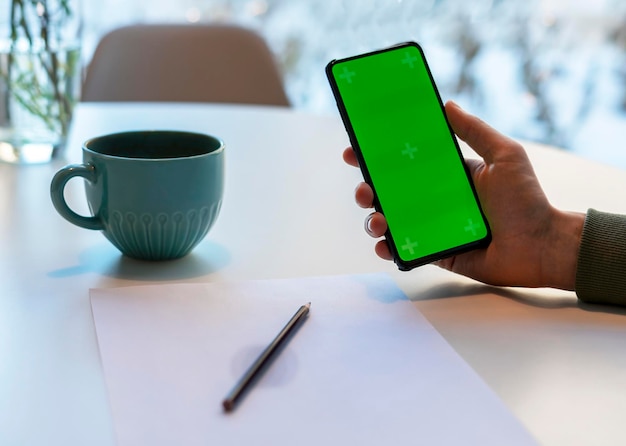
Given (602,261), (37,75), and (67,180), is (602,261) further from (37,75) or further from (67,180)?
(37,75)

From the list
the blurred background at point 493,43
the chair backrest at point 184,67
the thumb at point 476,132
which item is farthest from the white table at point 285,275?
the blurred background at point 493,43

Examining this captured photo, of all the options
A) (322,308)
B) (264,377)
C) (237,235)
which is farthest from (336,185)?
(264,377)

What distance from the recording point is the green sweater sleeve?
58cm

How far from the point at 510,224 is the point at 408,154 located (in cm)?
11

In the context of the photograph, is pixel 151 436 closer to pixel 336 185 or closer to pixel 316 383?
pixel 316 383

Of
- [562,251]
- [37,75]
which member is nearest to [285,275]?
[562,251]

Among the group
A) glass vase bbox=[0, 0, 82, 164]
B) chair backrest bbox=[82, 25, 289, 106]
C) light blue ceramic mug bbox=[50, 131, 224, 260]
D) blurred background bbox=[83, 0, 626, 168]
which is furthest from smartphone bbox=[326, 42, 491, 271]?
blurred background bbox=[83, 0, 626, 168]

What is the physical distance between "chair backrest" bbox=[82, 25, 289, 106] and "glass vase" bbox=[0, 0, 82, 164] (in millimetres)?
555

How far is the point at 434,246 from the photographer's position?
1.98ft

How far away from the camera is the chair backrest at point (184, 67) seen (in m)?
1.42

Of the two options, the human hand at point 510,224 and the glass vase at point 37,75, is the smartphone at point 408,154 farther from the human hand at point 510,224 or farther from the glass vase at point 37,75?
the glass vase at point 37,75

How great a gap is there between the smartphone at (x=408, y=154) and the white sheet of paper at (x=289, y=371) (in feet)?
0.20

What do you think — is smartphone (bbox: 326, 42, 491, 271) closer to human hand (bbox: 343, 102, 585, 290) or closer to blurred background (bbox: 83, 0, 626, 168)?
human hand (bbox: 343, 102, 585, 290)

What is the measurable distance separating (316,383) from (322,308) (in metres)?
0.11
